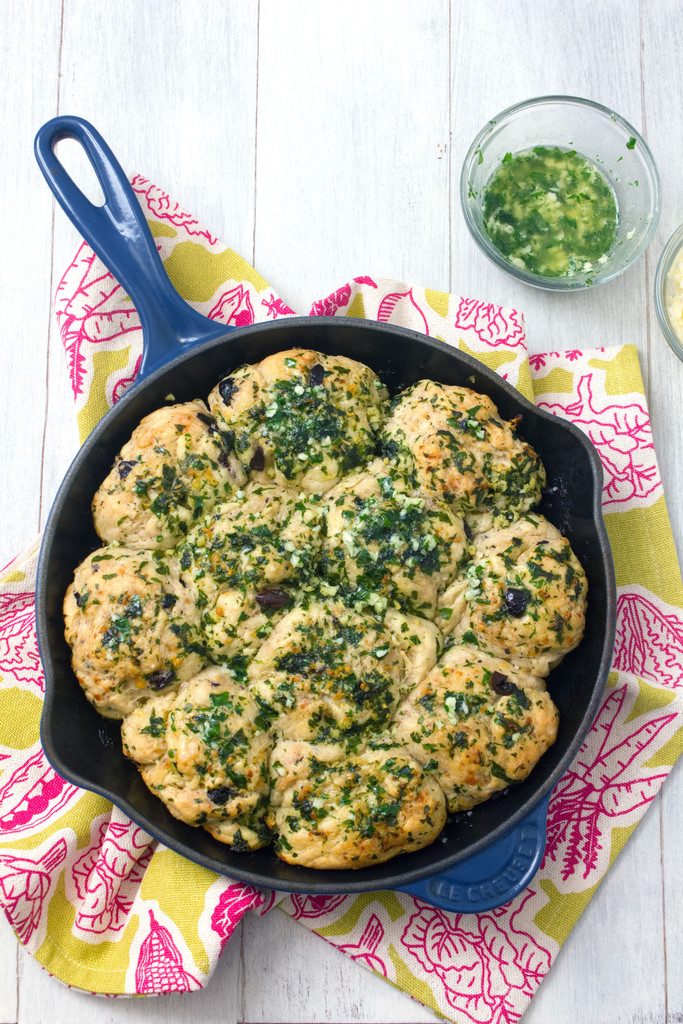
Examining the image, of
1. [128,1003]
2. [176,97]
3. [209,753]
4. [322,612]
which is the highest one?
[176,97]

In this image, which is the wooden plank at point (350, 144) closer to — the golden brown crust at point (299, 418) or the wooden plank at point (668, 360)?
the golden brown crust at point (299, 418)

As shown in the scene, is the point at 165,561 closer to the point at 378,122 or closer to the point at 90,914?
the point at 90,914

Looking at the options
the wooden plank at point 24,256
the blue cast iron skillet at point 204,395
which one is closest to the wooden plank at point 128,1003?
the blue cast iron skillet at point 204,395

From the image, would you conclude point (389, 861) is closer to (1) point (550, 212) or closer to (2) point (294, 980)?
(2) point (294, 980)

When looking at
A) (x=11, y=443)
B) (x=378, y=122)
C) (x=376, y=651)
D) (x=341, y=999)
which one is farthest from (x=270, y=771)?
(x=378, y=122)

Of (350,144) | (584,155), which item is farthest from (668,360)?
(350,144)

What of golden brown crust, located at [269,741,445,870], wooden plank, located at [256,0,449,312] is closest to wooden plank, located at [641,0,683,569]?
wooden plank, located at [256,0,449,312]
